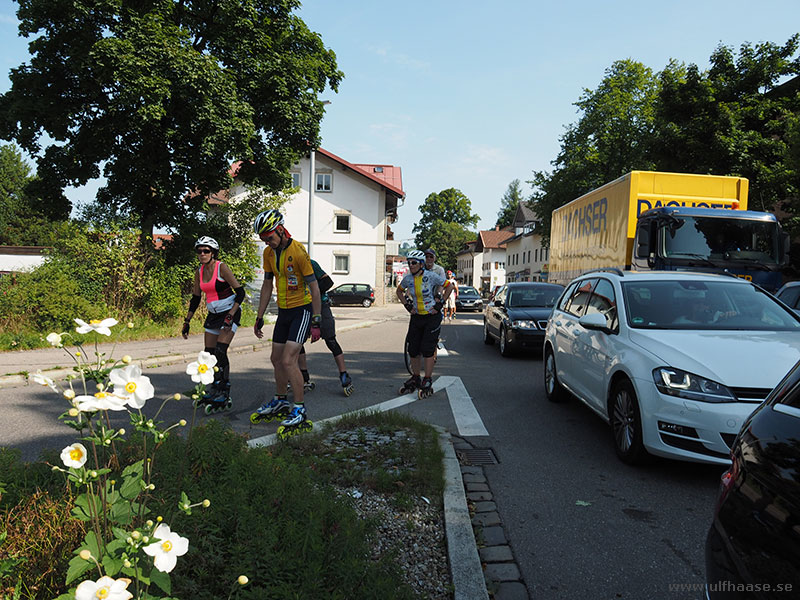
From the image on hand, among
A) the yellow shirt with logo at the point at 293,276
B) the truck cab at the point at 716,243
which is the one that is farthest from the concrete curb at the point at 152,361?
the truck cab at the point at 716,243

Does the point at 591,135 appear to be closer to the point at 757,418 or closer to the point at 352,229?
the point at 352,229

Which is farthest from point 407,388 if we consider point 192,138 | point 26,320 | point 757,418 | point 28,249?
point 28,249

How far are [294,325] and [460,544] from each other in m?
3.04

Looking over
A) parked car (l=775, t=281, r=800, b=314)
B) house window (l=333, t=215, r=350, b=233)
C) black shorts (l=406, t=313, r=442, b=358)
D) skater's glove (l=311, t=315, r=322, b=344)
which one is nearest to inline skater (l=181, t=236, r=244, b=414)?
skater's glove (l=311, t=315, r=322, b=344)

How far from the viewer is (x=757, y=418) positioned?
1871 millimetres

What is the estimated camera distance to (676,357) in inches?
170

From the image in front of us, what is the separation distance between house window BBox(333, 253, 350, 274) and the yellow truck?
28.9 m

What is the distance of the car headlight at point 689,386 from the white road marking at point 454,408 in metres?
2.00

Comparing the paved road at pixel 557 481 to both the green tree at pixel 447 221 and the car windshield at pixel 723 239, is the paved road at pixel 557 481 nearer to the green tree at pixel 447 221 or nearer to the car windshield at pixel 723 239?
the car windshield at pixel 723 239

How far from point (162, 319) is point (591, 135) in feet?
104

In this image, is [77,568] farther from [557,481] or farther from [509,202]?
[509,202]

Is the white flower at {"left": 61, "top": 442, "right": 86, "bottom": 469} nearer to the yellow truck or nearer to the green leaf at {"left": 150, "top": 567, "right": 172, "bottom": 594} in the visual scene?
the green leaf at {"left": 150, "top": 567, "right": 172, "bottom": 594}

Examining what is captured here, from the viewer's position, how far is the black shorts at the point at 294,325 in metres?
5.55

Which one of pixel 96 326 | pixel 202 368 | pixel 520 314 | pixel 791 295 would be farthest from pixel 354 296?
pixel 96 326
